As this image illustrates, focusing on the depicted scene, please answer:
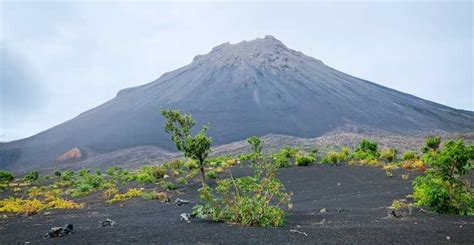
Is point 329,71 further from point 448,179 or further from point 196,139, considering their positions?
point 448,179

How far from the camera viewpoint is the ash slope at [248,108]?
9188 centimetres

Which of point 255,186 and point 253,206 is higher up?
point 255,186

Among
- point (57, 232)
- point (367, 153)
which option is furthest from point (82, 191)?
point (367, 153)

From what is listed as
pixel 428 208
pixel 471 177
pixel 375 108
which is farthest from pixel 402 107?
pixel 428 208

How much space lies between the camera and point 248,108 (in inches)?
4139

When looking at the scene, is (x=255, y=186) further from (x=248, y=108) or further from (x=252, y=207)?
(x=248, y=108)

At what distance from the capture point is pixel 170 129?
22516mm

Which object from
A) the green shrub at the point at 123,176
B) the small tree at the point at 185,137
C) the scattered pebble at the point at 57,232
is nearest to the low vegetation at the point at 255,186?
the small tree at the point at 185,137

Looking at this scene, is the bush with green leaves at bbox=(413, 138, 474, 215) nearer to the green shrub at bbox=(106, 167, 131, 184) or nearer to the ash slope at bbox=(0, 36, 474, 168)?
the green shrub at bbox=(106, 167, 131, 184)

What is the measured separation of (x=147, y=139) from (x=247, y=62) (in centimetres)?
4657

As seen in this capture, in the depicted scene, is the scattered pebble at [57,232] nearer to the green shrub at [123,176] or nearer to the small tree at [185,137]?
the small tree at [185,137]

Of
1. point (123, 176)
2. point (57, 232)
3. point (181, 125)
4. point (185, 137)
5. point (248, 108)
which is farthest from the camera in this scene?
point (248, 108)

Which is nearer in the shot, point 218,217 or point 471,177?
point 218,217

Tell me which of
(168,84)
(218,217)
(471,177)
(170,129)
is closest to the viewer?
(218,217)
